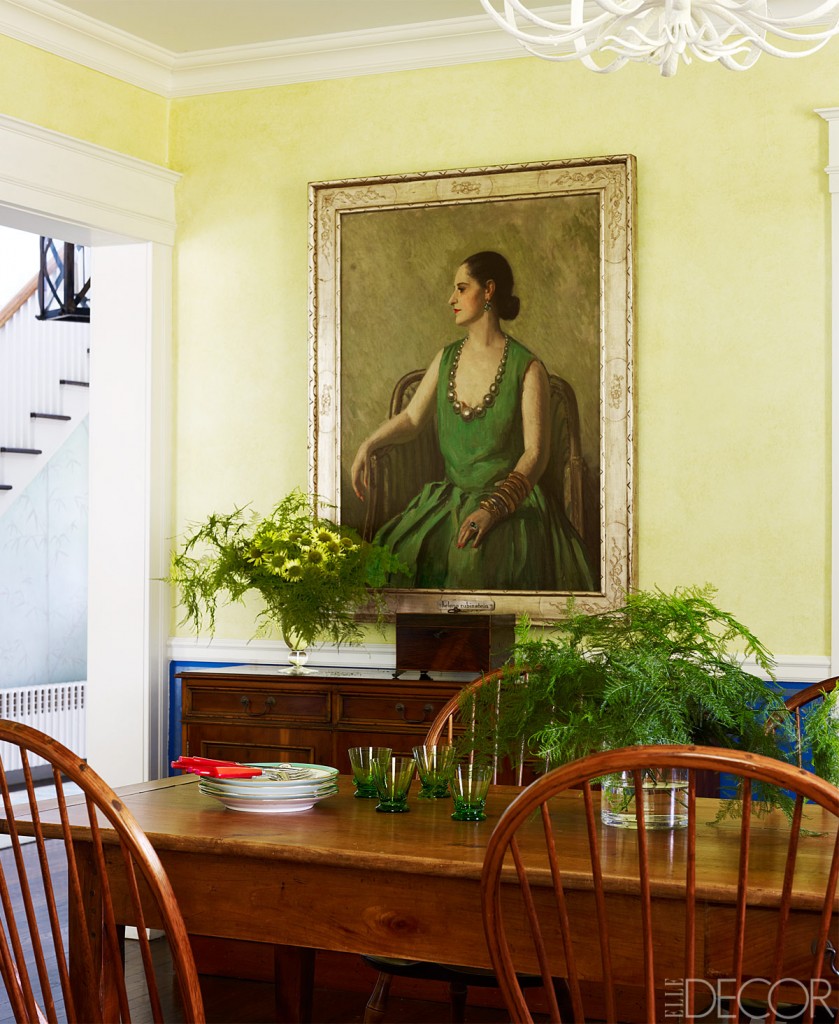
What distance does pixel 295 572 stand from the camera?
4.30m

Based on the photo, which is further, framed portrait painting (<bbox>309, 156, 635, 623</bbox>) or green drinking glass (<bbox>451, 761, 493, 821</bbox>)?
framed portrait painting (<bbox>309, 156, 635, 623</bbox>)

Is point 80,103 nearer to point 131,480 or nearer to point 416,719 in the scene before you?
point 131,480

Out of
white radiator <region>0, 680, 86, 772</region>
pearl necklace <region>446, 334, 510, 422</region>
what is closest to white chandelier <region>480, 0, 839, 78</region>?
pearl necklace <region>446, 334, 510, 422</region>

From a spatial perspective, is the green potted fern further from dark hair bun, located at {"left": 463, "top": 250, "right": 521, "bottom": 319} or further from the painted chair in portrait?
dark hair bun, located at {"left": 463, "top": 250, "right": 521, "bottom": 319}

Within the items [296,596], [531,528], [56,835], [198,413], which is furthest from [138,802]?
[198,413]

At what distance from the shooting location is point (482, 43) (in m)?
4.52

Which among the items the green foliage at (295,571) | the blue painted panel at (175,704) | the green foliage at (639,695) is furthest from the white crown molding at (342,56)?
the green foliage at (639,695)

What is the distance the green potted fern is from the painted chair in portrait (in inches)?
6.4

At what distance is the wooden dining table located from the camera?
1844 millimetres

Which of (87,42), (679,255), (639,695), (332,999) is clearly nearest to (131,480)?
(87,42)

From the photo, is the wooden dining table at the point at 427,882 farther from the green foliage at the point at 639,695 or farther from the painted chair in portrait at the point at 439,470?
the painted chair in portrait at the point at 439,470

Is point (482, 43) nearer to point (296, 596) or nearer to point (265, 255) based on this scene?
point (265, 255)

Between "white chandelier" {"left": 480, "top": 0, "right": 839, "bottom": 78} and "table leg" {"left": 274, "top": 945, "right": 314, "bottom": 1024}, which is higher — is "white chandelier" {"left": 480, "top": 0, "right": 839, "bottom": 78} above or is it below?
above

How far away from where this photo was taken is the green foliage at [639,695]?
211 centimetres
